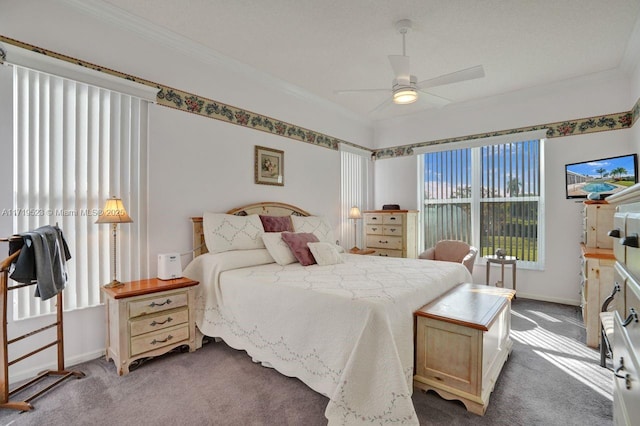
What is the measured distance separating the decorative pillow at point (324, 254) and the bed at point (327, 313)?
23mm

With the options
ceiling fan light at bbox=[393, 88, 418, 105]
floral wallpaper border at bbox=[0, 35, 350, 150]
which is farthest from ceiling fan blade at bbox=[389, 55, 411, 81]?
floral wallpaper border at bbox=[0, 35, 350, 150]

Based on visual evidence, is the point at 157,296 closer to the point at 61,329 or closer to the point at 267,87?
the point at 61,329

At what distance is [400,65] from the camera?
2621 millimetres

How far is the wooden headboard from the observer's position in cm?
312

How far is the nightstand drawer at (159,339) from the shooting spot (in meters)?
2.32

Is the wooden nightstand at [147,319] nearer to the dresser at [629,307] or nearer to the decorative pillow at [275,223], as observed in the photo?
the decorative pillow at [275,223]

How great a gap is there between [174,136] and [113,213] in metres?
1.01

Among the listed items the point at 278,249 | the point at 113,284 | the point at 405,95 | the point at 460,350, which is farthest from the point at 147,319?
the point at 405,95

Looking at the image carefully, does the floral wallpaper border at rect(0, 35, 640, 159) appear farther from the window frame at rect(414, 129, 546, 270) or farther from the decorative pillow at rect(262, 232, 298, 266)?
the decorative pillow at rect(262, 232, 298, 266)

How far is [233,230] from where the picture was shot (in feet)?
10.2

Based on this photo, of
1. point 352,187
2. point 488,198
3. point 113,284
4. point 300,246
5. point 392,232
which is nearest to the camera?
point 113,284

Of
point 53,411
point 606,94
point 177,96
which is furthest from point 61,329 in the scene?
point 606,94

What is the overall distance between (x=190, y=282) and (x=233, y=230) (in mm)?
685

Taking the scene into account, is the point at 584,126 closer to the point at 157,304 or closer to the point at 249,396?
the point at 249,396
